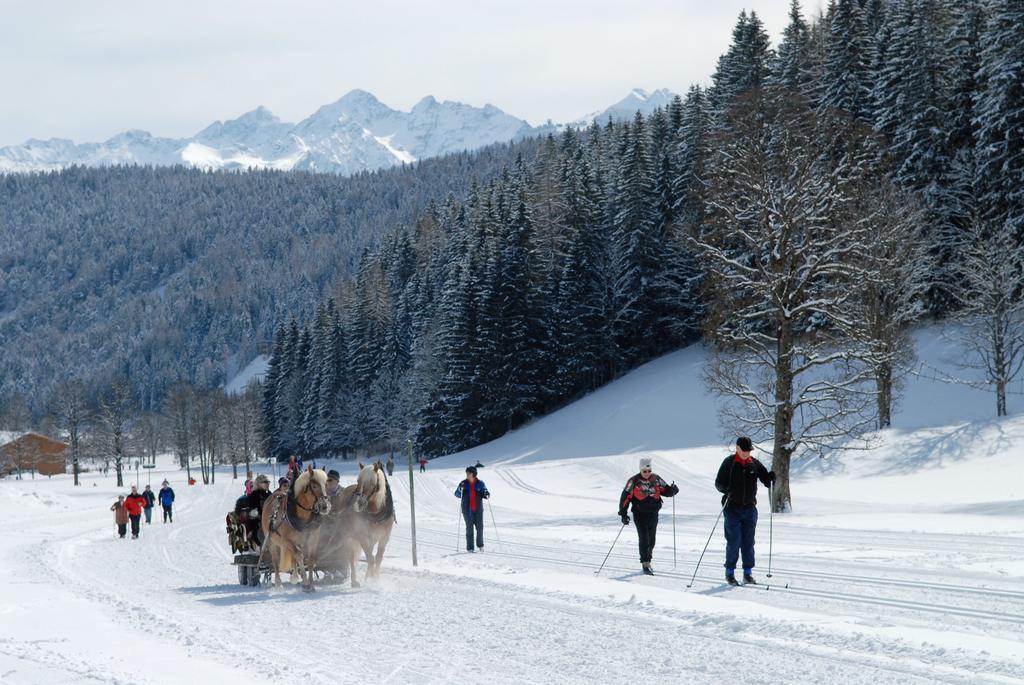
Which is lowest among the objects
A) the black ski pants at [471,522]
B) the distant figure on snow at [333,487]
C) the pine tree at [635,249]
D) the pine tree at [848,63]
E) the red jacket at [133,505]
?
the red jacket at [133,505]

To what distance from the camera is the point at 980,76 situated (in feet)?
156

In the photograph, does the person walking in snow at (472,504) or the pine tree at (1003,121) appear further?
the pine tree at (1003,121)

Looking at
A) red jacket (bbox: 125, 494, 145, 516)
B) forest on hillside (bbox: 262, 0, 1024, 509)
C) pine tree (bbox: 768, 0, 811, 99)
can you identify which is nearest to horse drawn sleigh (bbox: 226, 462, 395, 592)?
forest on hillside (bbox: 262, 0, 1024, 509)

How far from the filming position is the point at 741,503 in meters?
13.1

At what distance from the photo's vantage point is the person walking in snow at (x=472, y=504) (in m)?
20.8

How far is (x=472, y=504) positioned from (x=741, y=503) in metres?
8.69

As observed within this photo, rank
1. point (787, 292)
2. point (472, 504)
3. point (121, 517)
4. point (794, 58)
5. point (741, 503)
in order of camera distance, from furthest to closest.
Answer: point (794, 58) < point (121, 517) < point (787, 292) < point (472, 504) < point (741, 503)

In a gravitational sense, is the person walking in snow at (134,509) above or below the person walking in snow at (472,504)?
below

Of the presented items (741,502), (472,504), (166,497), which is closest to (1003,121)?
(472,504)

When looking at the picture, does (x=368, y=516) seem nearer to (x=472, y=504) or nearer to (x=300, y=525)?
(x=300, y=525)

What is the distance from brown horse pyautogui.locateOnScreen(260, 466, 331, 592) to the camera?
1473cm

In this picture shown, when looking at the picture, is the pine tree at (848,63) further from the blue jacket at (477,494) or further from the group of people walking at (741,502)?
the group of people walking at (741,502)

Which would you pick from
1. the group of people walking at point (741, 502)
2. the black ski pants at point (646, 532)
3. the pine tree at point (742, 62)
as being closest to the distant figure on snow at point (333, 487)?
the black ski pants at point (646, 532)

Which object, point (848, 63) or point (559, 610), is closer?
point (559, 610)
